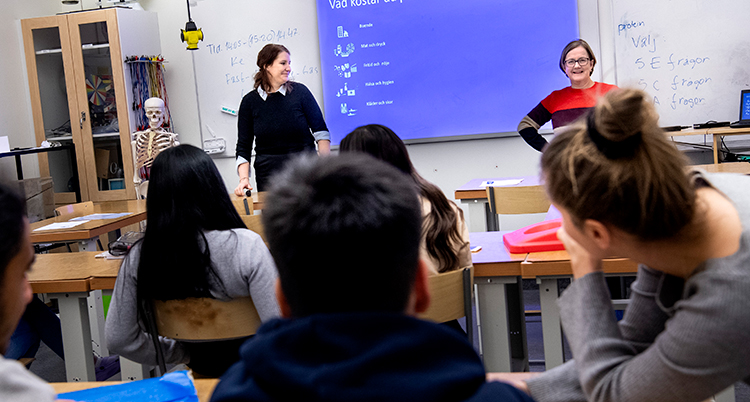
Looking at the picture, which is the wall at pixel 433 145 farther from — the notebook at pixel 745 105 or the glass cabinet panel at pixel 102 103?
the notebook at pixel 745 105

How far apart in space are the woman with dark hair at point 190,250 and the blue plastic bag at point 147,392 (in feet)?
1.62

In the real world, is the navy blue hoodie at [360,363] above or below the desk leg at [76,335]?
above

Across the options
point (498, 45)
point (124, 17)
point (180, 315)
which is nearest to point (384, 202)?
point (180, 315)

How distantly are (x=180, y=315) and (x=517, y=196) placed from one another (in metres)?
1.77

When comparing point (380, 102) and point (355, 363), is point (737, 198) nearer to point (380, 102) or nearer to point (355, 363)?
point (355, 363)

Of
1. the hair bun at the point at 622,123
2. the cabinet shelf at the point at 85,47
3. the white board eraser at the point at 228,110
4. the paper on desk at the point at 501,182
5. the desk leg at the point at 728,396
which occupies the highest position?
the cabinet shelf at the point at 85,47

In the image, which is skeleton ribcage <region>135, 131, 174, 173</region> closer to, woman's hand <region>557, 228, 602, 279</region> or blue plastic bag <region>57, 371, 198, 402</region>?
blue plastic bag <region>57, 371, 198, 402</region>

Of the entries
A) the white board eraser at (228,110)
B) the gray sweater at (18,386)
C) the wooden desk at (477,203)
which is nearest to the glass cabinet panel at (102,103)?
the white board eraser at (228,110)

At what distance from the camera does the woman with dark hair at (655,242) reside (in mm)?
792

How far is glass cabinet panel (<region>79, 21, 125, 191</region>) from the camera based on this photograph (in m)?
5.57

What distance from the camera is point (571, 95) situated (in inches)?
147

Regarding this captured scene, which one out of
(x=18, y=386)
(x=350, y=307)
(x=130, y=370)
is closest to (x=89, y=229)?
(x=130, y=370)

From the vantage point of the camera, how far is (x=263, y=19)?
5.48 metres

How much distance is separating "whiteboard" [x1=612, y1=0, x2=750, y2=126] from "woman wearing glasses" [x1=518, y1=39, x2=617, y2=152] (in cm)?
120
